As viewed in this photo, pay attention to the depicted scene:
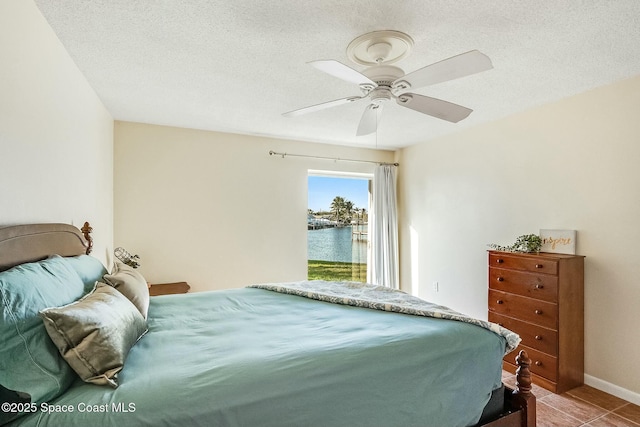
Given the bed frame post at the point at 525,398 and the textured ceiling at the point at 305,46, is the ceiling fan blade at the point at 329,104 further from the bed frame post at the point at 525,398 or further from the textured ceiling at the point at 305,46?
the bed frame post at the point at 525,398

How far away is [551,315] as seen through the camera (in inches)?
108

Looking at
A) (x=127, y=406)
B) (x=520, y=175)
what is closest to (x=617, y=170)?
(x=520, y=175)

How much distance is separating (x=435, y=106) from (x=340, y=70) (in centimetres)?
70

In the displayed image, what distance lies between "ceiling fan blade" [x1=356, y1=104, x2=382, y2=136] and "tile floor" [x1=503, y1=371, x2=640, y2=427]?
7.57 feet

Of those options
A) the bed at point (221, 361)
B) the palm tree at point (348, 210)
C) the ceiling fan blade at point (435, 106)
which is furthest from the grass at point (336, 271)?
the ceiling fan blade at point (435, 106)

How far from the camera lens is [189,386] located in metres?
1.14

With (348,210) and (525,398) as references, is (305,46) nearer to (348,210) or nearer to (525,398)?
(525,398)

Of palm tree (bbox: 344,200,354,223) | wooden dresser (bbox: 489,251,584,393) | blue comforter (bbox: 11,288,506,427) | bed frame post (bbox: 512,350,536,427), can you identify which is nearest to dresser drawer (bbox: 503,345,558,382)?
wooden dresser (bbox: 489,251,584,393)

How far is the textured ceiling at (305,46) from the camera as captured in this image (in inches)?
66.7

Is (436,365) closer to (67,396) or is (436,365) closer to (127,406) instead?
(127,406)

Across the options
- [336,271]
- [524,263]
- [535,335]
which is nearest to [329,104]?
[524,263]

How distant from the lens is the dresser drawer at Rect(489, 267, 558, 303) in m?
2.75

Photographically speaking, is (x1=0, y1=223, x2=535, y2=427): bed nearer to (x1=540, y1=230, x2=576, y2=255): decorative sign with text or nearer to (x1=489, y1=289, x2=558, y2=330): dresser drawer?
(x1=489, y1=289, x2=558, y2=330): dresser drawer

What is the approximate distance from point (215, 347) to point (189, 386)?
0.33 metres
